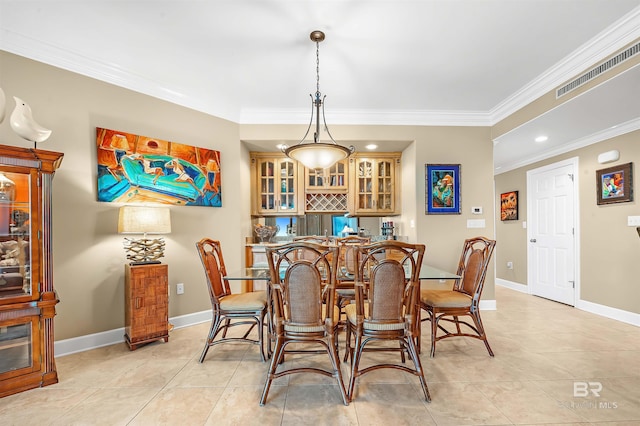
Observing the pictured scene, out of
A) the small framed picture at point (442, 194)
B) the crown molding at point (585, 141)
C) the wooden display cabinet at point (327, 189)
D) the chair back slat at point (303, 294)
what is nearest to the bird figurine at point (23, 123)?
the chair back slat at point (303, 294)

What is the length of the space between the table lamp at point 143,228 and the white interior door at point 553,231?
209 inches

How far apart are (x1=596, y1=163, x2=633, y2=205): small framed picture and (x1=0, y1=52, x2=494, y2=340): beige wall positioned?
132cm

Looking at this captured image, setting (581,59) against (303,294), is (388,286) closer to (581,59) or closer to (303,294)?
(303,294)

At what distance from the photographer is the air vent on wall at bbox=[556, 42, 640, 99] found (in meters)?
2.18

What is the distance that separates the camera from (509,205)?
5402 millimetres

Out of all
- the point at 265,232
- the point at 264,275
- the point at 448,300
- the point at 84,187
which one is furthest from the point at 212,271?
the point at 448,300

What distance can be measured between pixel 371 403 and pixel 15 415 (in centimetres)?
216

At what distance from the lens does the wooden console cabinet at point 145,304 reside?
8.50 ft

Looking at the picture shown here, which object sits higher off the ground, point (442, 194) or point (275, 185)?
point (275, 185)

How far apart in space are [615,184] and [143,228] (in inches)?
211

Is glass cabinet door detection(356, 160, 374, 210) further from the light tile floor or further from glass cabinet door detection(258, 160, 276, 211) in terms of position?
the light tile floor

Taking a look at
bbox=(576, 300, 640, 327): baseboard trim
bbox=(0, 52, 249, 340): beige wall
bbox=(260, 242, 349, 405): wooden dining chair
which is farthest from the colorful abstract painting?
bbox=(576, 300, 640, 327): baseboard trim

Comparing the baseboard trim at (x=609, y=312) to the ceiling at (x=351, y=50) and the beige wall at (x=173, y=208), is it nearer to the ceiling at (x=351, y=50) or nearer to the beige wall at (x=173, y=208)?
the beige wall at (x=173, y=208)

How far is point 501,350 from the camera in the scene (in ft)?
8.44
